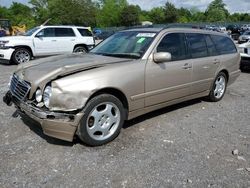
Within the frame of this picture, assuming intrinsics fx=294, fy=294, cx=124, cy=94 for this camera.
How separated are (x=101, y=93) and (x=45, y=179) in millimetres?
1323

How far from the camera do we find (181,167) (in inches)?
141

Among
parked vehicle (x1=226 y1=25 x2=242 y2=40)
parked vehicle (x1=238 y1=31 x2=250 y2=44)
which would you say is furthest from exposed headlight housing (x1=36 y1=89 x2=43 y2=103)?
parked vehicle (x1=226 y1=25 x2=242 y2=40)

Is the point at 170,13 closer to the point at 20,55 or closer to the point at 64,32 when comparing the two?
the point at 64,32

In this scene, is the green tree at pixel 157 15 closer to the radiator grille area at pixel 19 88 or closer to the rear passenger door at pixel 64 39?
the rear passenger door at pixel 64 39

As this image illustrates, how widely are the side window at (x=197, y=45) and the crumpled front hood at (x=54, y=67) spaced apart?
1.60 m

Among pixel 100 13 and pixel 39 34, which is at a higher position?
pixel 100 13

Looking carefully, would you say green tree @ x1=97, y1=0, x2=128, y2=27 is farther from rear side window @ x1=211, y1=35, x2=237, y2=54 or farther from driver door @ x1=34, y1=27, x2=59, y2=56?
rear side window @ x1=211, y1=35, x2=237, y2=54

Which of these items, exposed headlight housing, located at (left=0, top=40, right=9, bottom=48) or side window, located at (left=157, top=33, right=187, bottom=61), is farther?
exposed headlight housing, located at (left=0, top=40, right=9, bottom=48)

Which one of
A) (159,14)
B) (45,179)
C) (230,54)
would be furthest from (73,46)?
(159,14)

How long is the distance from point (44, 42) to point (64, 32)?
3.97ft

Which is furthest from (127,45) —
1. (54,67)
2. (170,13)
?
(170,13)

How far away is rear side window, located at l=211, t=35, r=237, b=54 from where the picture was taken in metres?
6.25

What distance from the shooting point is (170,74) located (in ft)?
16.0

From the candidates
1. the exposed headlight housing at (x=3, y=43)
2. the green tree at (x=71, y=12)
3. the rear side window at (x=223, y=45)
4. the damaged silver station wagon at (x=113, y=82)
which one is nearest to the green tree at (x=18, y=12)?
the green tree at (x=71, y=12)
